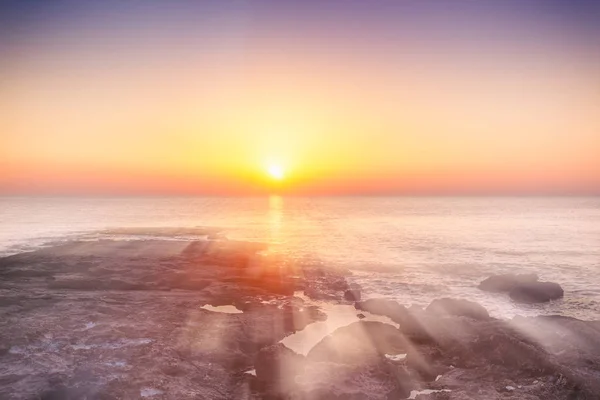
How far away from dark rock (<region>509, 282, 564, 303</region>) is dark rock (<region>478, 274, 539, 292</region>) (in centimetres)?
107

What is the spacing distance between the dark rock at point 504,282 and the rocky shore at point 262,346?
8199 mm

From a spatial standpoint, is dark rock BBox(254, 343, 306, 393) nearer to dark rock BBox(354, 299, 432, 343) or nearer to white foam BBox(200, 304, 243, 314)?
dark rock BBox(354, 299, 432, 343)

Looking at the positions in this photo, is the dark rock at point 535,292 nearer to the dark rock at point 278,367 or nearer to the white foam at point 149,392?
the dark rock at point 278,367

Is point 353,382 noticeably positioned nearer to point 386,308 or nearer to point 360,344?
point 360,344

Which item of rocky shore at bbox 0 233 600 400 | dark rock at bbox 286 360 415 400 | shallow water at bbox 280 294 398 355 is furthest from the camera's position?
shallow water at bbox 280 294 398 355

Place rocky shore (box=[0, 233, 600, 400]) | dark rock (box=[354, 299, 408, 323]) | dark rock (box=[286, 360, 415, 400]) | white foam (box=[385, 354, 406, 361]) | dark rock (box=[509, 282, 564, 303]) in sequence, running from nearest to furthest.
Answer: dark rock (box=[286, 360, 415, 400]), rocky shore (box=[0, 233, 600, 400]), white foam (box=[385, 354, 406, 361]), dark rock (box=[354, 299, 408, 323]), dark rock (box=[509, 282, 564, 303])

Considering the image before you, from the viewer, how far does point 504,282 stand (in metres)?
26.8

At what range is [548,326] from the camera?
1677cm

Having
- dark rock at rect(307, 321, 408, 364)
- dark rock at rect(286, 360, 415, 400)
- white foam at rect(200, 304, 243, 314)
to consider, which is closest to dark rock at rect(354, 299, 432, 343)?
dark rock at rect(307, 321, 408, 364)

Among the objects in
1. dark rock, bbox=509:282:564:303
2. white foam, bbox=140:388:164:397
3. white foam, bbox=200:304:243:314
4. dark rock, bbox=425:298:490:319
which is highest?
white foam, bbox=140:388:164:397

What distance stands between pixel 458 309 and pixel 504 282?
9.30 m

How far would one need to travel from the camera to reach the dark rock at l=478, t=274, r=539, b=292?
86.5ft

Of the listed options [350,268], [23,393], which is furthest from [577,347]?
[350,268]

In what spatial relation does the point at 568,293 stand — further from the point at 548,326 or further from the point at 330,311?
the point at 330,311
